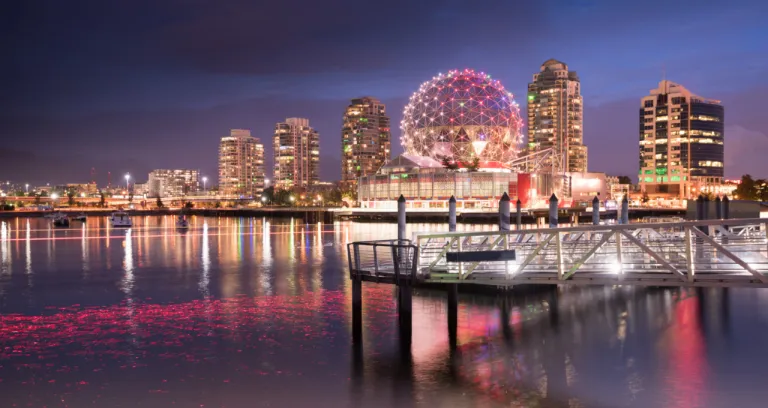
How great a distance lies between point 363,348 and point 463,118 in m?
95.0

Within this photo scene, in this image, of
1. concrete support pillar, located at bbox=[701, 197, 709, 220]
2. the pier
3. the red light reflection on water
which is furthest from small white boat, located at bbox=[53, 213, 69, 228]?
the red light reflection on water

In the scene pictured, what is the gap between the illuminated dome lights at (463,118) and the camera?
112m

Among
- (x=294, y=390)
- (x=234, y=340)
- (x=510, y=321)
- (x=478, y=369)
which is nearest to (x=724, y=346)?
(x=510, y=321)

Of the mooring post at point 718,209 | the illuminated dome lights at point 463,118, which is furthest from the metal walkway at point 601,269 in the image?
the illuminated dome lights at point 463,118

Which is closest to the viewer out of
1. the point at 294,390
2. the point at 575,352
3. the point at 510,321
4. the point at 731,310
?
the point at 294,390

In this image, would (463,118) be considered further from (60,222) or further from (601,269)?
(601,269)

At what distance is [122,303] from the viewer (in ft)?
91.5

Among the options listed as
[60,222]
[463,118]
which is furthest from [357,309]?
[60,222]

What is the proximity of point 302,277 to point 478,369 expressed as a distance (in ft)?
63.1

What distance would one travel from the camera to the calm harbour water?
15844mm

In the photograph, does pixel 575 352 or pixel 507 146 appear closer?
pixel 575 352

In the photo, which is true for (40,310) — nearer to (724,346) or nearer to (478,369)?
(478,369)

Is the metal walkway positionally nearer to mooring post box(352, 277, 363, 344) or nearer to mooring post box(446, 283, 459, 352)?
mooring post box(352, 277, 363, 344)

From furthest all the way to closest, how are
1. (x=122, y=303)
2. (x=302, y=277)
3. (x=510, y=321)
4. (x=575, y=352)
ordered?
(x=302, y=277)
(x=122, y=303)
(x=510, y=321)
(x=575, y=352)
